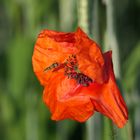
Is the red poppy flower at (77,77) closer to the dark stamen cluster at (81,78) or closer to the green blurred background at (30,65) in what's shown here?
the dark stamen cluster at (81,78)

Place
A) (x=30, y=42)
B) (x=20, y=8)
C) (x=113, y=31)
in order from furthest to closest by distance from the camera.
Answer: (x=20, y=8) → (x=30, y=42) → (x=113, y=31)

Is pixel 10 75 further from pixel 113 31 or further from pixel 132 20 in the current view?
pixel 113 31

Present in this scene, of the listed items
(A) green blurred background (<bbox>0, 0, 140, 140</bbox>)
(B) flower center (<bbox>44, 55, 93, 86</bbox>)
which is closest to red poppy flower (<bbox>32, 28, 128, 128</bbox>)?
(B) flower center (<bbox>44, 55, 93, 86</bbox>)

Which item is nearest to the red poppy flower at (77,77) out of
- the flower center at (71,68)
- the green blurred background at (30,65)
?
the flower center at (71,68)

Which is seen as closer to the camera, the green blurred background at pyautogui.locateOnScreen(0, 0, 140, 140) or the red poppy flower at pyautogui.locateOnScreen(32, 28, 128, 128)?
the red poppy flower at pyautogui.locateOnScreen(32, 28, 128, 128)

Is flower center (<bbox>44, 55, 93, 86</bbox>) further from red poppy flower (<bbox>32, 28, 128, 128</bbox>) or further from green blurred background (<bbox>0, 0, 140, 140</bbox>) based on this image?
green blurred background (<bbox>0, 0, 140, 140</bbox>)

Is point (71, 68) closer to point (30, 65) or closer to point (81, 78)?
point (81, 78)

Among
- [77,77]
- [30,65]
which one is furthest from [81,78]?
[30,65]

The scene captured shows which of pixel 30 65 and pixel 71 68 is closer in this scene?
pixel 71 68

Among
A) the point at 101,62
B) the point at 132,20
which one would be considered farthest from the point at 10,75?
the point at 101,62
